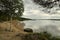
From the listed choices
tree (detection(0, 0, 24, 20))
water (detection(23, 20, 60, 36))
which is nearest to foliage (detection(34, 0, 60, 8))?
tree (detection(0, 0, 24, 20))

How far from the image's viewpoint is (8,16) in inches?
710

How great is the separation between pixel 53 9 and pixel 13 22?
26.1 ft

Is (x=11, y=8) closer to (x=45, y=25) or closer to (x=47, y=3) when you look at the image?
(x=45, y=25)

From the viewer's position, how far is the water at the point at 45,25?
758 inches

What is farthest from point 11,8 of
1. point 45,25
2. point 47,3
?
point 47,3

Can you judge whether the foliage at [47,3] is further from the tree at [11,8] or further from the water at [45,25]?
the water at [45,25]

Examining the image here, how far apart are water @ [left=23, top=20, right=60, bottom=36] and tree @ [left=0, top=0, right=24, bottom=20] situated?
2.70 metres

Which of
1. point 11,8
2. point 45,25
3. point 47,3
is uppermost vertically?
point 47,3

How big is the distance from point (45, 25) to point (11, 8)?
405 centimetres

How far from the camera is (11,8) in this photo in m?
17.5

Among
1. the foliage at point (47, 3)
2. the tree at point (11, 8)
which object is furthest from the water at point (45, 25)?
the foliage at point (47, 3)

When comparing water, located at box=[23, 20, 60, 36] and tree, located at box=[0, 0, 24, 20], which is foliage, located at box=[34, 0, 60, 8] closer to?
tree, located at box=[0, 0, 24, 20]

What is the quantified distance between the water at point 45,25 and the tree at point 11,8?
270 cm

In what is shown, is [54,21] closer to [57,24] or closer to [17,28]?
[57,24]
